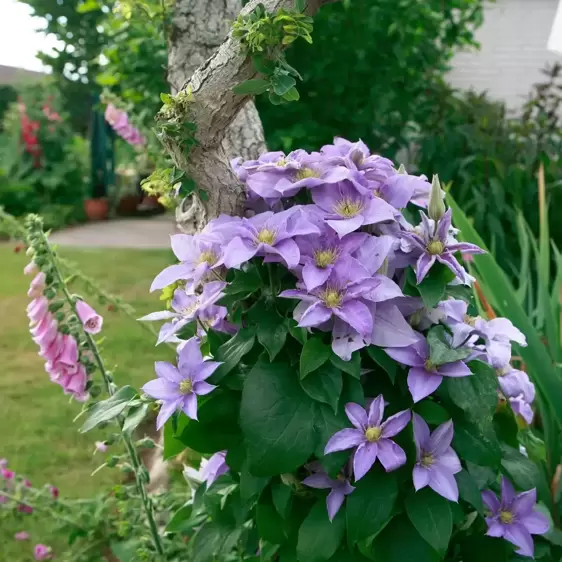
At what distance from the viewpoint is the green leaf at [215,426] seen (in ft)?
2.52

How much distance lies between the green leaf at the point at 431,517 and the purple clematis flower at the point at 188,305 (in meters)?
0.34

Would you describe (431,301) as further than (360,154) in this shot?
No

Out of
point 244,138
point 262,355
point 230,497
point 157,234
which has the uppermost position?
point 244,138

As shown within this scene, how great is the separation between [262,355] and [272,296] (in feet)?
0.24

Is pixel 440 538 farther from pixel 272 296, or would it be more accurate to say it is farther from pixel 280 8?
pixel 280 8

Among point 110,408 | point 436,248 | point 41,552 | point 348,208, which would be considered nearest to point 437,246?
point 436,248

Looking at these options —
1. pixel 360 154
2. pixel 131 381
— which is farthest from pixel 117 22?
pixel 360 154

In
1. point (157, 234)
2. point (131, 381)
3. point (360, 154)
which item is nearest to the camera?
point (360, 154)

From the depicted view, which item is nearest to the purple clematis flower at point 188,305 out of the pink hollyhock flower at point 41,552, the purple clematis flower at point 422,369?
the purple clematis flower at point 422,369

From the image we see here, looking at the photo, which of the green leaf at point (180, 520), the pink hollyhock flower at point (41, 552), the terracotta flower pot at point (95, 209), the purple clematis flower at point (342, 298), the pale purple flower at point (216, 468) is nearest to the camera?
the purple clematis flower at point (342, 298)

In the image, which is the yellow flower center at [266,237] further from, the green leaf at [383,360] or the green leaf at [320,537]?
the green leaf at [320,537]

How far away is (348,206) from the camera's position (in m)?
0.73

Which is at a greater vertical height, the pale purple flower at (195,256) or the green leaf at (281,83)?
the green leaf at (281,83)

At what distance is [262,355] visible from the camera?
2.38 ft
